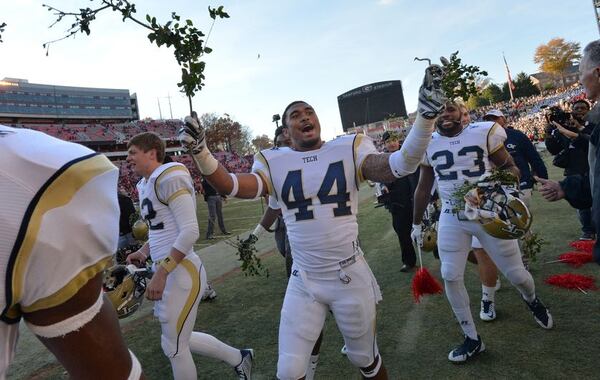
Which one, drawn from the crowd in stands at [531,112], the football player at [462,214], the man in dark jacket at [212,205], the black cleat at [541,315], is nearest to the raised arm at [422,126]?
the football player at [462,214]

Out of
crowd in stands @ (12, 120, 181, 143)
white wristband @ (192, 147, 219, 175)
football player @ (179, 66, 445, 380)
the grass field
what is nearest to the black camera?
the grass field

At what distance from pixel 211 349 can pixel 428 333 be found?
217 cm

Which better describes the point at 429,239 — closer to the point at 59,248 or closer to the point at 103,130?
the point at 59,248

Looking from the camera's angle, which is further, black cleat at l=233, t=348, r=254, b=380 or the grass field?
black cleat at l=233, t=348, r=254, b=380

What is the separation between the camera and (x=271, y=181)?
2824 mm

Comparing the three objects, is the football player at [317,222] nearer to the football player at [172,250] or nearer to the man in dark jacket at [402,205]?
the football player at [172,250]

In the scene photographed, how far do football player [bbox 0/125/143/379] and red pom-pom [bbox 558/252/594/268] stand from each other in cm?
563

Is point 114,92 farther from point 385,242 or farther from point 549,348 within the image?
point 549,348

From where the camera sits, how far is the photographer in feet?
11.7

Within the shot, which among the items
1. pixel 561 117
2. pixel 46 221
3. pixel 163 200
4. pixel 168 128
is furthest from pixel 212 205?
pixel 168 128

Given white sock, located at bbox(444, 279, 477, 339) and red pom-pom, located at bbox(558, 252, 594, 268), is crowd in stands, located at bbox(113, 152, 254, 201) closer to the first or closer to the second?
red pom-pom, located at bbox(558, 252, 594, 268)

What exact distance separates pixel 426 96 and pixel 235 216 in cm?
1551

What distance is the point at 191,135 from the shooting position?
2.37 metres

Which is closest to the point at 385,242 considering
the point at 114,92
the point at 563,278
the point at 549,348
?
the point at 563,278
